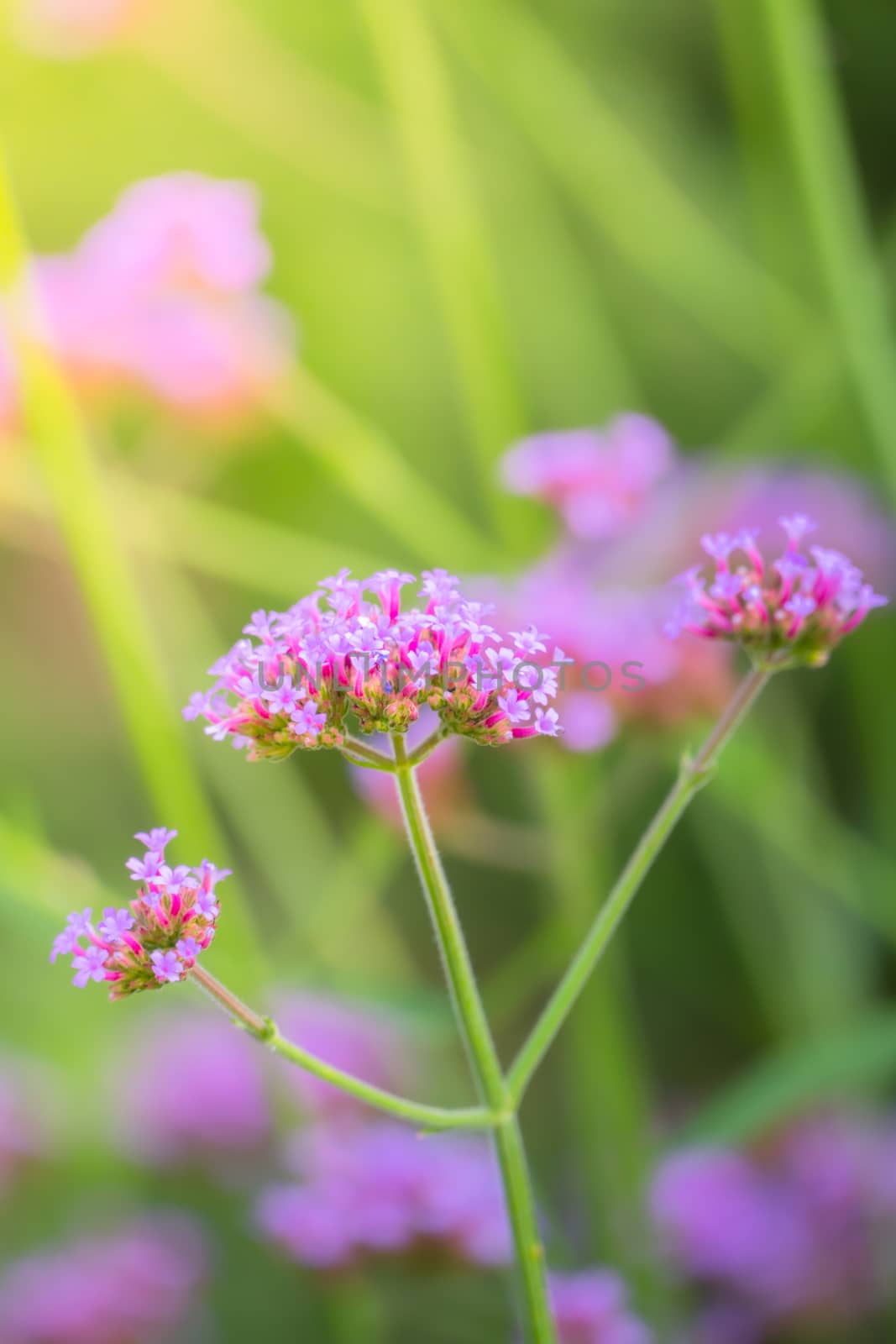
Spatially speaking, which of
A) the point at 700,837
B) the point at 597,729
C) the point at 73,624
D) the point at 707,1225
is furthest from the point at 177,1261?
the point at 73,624

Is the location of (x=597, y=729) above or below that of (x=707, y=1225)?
above

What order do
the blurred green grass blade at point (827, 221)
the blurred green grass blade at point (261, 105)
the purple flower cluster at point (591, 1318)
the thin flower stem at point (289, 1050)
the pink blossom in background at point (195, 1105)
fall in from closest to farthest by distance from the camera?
the thin flower stem at point (289, 1050)
the purple flower cluster at point (591, 1318)
the blurred green grass blade at point (827, 221)
the pink blossom in background at point (195, 1105)
the blurred green grass blade at point (261, 105)

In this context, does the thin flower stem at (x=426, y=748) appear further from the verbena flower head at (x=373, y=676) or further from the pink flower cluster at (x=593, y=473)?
the pink flower cluster at (x=593, y=473)

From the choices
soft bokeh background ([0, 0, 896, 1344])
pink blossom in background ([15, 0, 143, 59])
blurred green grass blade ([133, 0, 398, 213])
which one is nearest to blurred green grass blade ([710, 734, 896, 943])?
soft bokeh background ([0, 0, 896, 1344])

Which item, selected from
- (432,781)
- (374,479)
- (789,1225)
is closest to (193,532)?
(374,479)

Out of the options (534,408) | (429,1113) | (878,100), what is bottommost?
(429,1113)

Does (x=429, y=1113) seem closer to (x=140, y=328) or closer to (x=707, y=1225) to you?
(x=707, y=1225)

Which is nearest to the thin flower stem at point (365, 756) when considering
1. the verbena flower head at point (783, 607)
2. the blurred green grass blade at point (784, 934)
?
the verbena flower head at point (783, 607)
